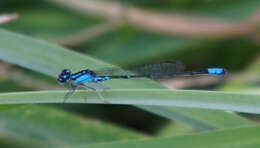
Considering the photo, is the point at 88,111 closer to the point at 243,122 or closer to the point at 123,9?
the point at 123,9

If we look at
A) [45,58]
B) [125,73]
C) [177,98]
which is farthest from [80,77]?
[177,98]

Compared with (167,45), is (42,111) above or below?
below

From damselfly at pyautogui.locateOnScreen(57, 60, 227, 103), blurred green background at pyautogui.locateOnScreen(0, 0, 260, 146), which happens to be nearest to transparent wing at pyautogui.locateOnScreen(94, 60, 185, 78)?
damselfly at pyautogui.locateOnScreen(57, 60, 227, 103)

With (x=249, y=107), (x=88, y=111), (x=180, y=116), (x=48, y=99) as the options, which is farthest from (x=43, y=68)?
(x=88, y=111)

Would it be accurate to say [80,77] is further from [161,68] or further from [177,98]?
[177,98]

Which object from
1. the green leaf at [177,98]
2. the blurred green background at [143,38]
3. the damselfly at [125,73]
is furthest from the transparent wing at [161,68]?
the green leaf at [177,98]

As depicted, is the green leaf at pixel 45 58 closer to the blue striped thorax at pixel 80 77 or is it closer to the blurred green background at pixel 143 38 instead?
the blue striped thorax at pixel 80 77

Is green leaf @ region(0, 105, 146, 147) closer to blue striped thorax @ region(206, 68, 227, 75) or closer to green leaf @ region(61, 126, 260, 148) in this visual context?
blue striped thorax @ region(206, 68, 227, 75)
